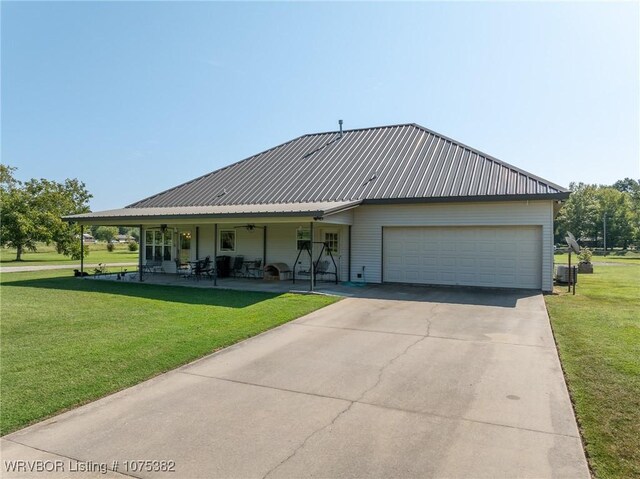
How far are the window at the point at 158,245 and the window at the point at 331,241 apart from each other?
7491 millimetres

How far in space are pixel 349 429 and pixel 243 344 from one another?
3.42 m

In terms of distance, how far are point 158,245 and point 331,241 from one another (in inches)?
336

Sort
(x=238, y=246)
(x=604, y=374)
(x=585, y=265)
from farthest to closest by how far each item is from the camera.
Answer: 1. (x=585, y=265)
2. (x=238, y=246)
3. (x=604, y=374)

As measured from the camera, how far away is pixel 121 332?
7590mm

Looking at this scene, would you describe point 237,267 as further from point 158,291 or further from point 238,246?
point 158,291

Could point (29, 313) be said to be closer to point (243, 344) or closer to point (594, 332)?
point (243, 344)

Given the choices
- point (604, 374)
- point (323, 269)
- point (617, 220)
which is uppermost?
point (617, 220)

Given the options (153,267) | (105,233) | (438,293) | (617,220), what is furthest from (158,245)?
(105,233)

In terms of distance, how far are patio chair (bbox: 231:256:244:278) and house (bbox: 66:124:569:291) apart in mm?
337

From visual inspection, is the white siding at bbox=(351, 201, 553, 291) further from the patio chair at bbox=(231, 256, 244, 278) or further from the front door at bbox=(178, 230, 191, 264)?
the front door at bbox=(178, 230, 191, 264)

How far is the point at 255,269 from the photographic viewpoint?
16.7 meters

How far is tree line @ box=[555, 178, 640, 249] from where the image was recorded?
56219mm

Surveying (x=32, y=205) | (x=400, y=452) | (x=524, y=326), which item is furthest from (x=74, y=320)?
(x=32, y=205)

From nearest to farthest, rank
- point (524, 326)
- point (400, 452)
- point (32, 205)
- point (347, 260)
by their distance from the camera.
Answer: point (400, 452)
point (524, 326)
point (347, 260)
point (32, 205)
